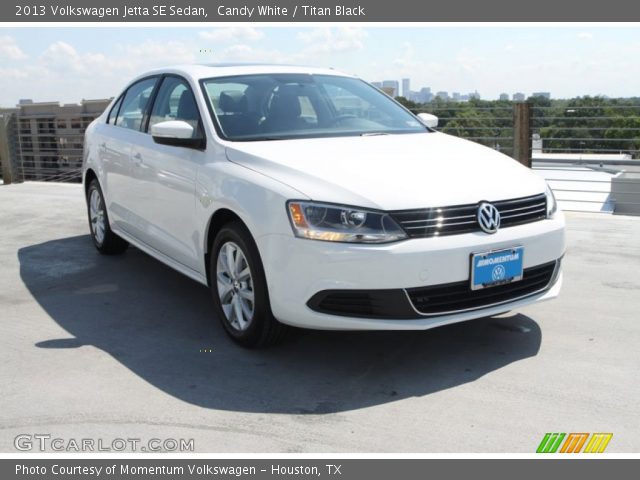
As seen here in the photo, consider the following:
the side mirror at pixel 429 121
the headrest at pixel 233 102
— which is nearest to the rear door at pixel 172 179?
the headrest at pixel 233 102

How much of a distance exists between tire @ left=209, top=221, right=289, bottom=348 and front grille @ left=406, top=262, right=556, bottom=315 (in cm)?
84

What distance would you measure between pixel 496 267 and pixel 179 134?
2112 mm

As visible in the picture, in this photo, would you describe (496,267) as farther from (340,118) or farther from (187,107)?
(187,107)

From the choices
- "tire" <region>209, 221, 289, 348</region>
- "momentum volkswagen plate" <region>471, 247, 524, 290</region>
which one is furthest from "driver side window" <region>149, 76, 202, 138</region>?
"momentum volkswagen plate" <region>471, 247, 524, 290</region>

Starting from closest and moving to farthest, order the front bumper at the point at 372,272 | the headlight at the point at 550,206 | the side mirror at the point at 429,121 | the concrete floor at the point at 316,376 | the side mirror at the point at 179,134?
1. the concrete floor at the point at 316,376
2. the front bumper at the point at 372,272
3. the headlight at the point at 550,206
4. the side mirror at the point at 179,134
5. the side mirror at the point at 429,121

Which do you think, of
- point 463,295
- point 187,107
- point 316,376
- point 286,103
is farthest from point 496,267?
point 187,107

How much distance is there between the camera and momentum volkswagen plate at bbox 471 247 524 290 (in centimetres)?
367

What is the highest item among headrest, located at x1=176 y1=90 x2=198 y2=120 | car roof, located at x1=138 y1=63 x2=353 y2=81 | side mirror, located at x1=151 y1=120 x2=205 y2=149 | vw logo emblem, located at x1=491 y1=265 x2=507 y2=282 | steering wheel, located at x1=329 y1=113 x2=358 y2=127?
car roof, located at x1=138 y1=63 x2=353 y2=81

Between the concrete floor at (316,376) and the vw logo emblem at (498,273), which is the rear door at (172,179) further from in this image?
the vw logo emblem at (498,273)

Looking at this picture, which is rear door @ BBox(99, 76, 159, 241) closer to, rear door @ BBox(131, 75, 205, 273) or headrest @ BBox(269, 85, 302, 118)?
rear door @ BBox(131, 75, 205, 273)

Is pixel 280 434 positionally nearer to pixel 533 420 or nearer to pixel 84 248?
pixel 533 420

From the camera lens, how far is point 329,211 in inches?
142

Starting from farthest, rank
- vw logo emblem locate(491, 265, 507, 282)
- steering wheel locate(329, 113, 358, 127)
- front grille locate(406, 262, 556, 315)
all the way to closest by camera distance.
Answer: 1. steering wheel locate(329, 113, 358, 127)
2. vw logo emblem locate(491, 265, 507, 282)
3. front grille locate(406, 262, 556, 315)

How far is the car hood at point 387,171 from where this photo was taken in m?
3.64
